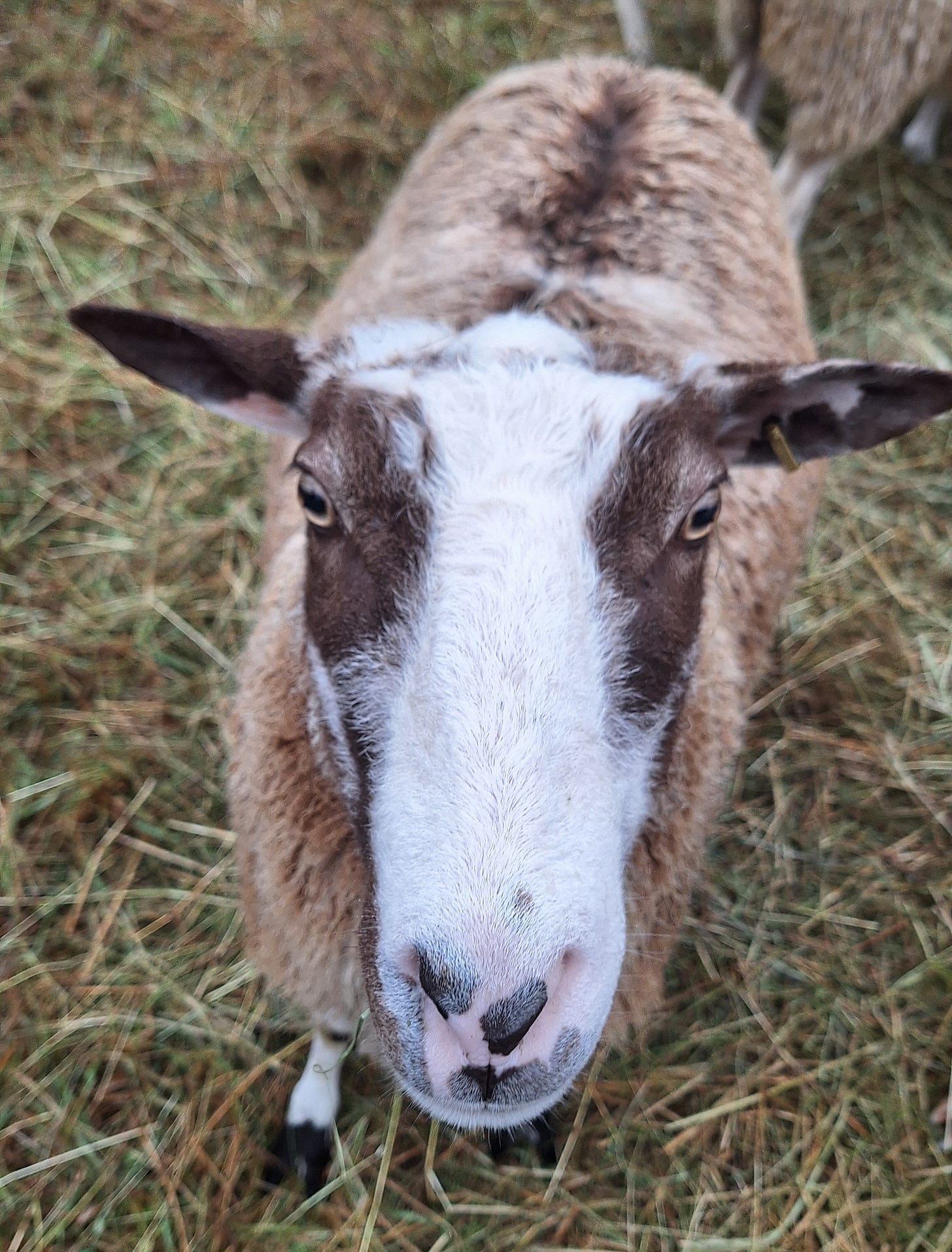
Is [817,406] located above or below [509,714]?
above

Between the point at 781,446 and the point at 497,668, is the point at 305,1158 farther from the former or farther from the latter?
the point at 781,446

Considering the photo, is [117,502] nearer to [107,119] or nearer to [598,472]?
[107,119]

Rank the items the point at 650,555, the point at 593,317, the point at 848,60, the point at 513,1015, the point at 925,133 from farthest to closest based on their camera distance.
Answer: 1. the point at 925,133
2. the point at 848,60
3. the point at 593,317
4. the point at 650,555
5. the point at 513,1015

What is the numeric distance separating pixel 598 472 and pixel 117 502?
3111mm

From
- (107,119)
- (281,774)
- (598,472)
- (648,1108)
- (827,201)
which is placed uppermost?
(827,201)

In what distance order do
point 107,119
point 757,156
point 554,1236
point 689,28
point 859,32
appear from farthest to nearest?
point 689,28 → point 107,119 → point 859,32 → point 757,156 → point 554,1236

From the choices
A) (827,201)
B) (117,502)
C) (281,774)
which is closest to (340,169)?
(117,502)

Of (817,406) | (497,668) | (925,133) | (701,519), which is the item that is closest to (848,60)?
(925,133)

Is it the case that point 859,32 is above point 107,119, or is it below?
above

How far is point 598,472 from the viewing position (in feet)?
5.88

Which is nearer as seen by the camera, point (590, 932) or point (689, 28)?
point (590, 932)

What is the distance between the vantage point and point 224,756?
372 centimetres

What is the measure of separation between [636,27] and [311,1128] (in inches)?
240

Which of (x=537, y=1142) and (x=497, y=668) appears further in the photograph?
(x=537, y=1142)
